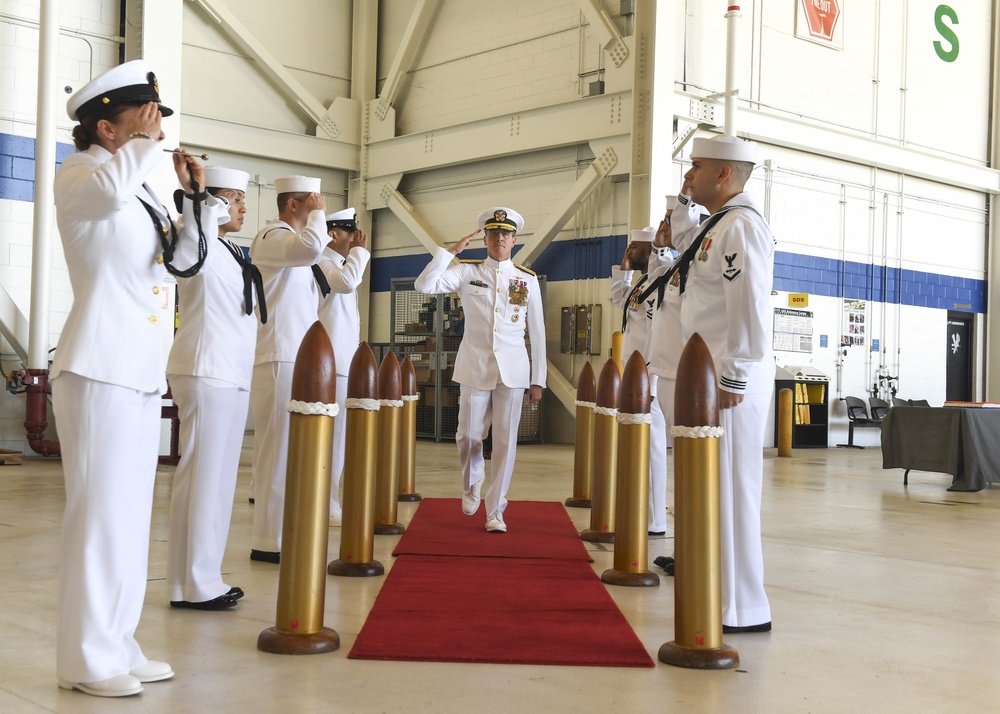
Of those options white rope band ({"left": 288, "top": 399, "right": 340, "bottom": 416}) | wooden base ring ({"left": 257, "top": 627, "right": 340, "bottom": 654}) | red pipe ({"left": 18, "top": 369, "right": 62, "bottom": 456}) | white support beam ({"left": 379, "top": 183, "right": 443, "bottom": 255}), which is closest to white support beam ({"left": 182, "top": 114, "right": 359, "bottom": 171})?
white support beam ({"left": 379, "top": 183, "right": 443, "bottom": 255})

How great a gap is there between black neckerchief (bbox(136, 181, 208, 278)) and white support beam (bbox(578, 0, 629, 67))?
11.2 meters

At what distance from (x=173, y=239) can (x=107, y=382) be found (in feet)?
1.79

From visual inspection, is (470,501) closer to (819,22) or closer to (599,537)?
(599,537)

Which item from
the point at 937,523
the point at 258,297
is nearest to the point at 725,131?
the point at 937,523

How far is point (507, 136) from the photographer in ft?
50.2

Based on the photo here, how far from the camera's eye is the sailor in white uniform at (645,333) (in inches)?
250

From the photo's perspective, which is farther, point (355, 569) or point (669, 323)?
point (669, 323)

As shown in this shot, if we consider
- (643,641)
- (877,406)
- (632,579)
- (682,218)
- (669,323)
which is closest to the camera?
(643,641)

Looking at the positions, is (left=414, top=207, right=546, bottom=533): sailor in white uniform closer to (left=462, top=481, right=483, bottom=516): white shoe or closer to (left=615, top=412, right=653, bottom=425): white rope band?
(left=462, top=481, right=483, bottom=516): white shoe

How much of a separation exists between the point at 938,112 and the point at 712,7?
575 cm

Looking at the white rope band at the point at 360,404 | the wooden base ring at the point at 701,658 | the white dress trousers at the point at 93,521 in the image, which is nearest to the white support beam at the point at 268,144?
the white rope band at the point at 360,404

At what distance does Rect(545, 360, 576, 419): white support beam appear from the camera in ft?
46.6

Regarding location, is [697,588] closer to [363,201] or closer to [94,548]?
[94,548]

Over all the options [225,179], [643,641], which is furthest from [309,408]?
[225,179]
